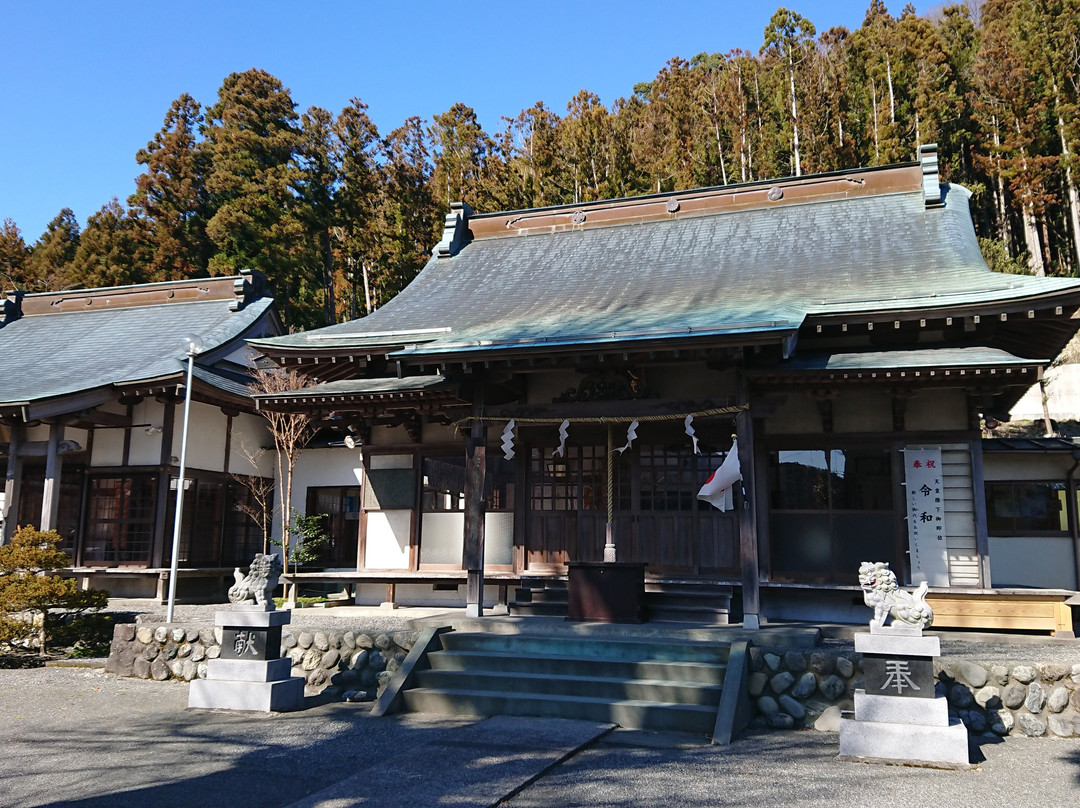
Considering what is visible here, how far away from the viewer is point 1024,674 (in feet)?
23.9

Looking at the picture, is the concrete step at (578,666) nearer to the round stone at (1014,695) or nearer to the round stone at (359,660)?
the round stone at (359,660)

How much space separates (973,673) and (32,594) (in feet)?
37.9

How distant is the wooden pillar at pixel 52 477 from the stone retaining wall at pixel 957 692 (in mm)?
13759

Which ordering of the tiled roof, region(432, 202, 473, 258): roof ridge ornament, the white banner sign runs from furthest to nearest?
the tiled roof
region(432, 202, 473, 258): roof ridge ornament
the white banner sign

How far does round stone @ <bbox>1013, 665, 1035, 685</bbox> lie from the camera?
728 centimetres

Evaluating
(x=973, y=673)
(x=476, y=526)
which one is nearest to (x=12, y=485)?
(x=476, y=526)

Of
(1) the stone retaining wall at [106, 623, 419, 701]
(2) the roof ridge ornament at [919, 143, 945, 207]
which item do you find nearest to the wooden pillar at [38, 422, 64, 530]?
(1) the stone retaining wall at [106, 623, 419, 701]

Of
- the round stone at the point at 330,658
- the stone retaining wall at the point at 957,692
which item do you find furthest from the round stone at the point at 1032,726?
the round stone at the point at 330,658

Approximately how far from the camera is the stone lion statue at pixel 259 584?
861cm

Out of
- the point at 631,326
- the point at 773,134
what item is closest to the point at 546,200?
the point at 773,134

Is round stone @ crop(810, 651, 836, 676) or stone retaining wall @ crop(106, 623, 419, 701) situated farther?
stone retaining wall @ crop(106, 623, 419, 701)

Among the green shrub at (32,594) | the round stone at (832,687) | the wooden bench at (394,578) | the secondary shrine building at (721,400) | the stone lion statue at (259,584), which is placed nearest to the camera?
the round stone at (832,687)

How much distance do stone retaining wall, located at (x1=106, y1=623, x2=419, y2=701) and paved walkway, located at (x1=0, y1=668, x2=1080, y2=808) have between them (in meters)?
1.02

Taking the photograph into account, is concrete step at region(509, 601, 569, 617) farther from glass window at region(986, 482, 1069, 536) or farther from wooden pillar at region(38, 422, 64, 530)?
wooden pillar at region(38, 422, 64, 530)
